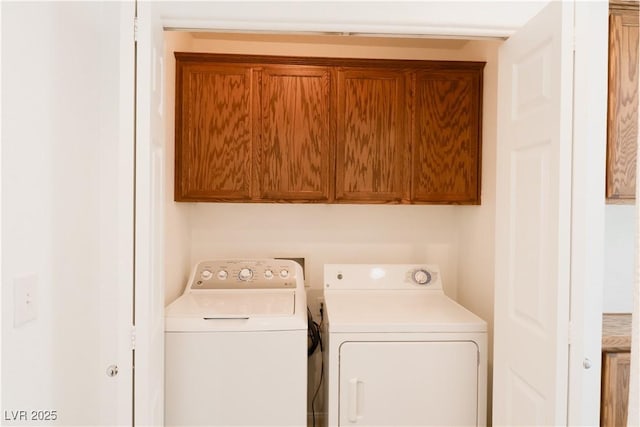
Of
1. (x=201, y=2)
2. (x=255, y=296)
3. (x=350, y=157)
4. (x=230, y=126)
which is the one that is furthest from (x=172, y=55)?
(x=255, y=296)

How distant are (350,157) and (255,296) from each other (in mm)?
960

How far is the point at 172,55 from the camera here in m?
2.23

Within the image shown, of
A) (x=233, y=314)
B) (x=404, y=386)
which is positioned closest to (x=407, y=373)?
(x=404, y=386)

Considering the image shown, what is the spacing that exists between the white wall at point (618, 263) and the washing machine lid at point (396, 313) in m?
0.52

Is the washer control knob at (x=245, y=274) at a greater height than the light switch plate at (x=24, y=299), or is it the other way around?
the light switch plate at (x=24, y=299)

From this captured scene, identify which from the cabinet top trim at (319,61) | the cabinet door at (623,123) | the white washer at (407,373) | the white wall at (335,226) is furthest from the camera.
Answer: the white wall at (335,226)

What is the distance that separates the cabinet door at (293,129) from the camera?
7.55 ft

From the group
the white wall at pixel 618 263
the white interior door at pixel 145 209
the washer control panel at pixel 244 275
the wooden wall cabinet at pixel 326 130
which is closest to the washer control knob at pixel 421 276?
the wooden wall cabinet at pixel 326 130

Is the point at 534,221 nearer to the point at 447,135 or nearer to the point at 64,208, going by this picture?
the point at 447,135

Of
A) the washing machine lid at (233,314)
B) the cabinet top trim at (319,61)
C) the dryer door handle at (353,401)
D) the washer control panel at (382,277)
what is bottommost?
the dryer door handle at (353,401)

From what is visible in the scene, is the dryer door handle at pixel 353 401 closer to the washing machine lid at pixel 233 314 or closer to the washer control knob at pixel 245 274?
the washing machine lid at pixel 233 314

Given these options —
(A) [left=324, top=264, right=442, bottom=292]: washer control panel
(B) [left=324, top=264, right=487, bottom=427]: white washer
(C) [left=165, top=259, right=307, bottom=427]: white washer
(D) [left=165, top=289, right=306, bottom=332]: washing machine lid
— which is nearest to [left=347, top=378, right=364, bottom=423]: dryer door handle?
(B) [left=324, top=264, right=487, bottom=427]: white washer

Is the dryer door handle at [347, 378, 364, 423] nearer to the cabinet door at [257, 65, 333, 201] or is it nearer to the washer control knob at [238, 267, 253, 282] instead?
the washer control knob at [238, 267, 253, 282]

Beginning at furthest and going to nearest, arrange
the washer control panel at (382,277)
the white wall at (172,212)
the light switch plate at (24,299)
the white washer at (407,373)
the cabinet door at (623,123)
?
the washer control panel at (382,277) → the white wall at (172,212) → the white washer at (407,373) → the cabinet door at (623,123) → the light switch plate at (24,299)
